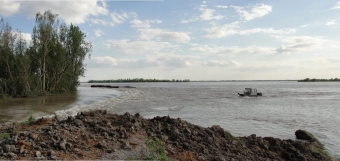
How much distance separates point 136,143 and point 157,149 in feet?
2.48

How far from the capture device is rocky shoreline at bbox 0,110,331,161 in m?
6.42

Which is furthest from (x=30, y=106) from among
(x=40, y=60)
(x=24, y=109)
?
(x=40, y=60)

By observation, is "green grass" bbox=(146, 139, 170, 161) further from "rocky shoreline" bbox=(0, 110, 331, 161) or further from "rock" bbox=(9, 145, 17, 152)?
"rock" bbox=(9, 145, 17, 152)

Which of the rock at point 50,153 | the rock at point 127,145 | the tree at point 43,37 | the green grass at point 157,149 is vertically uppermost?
the tree at point 43,37

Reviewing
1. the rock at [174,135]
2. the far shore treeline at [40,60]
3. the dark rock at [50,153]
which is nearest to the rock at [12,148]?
the dark rock at [50,153]

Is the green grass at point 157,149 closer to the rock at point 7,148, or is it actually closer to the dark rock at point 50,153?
the dark rock at point 50,153

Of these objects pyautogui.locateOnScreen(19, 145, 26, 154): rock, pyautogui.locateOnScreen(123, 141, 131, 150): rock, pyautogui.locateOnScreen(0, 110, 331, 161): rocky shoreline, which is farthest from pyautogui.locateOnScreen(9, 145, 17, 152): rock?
pyautogui.locateOnScreen(123, 141, 131, 150): rock

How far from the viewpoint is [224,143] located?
27.3ft

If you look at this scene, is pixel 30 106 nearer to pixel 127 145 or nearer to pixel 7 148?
pixel 7 148

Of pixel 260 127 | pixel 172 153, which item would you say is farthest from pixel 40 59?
pixel 172 153

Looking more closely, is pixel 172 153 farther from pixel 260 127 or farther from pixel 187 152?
pixel 260 127

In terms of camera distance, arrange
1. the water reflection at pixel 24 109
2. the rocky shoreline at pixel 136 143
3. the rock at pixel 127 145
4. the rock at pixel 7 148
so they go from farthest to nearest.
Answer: the water reflection at pixel 24 109
the rock at pixel 127 145
the rocky shoreline at pixel 136 143
the rock at pixel 7 148

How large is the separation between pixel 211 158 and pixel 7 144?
17.3ft

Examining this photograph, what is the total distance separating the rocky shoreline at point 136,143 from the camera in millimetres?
6422
